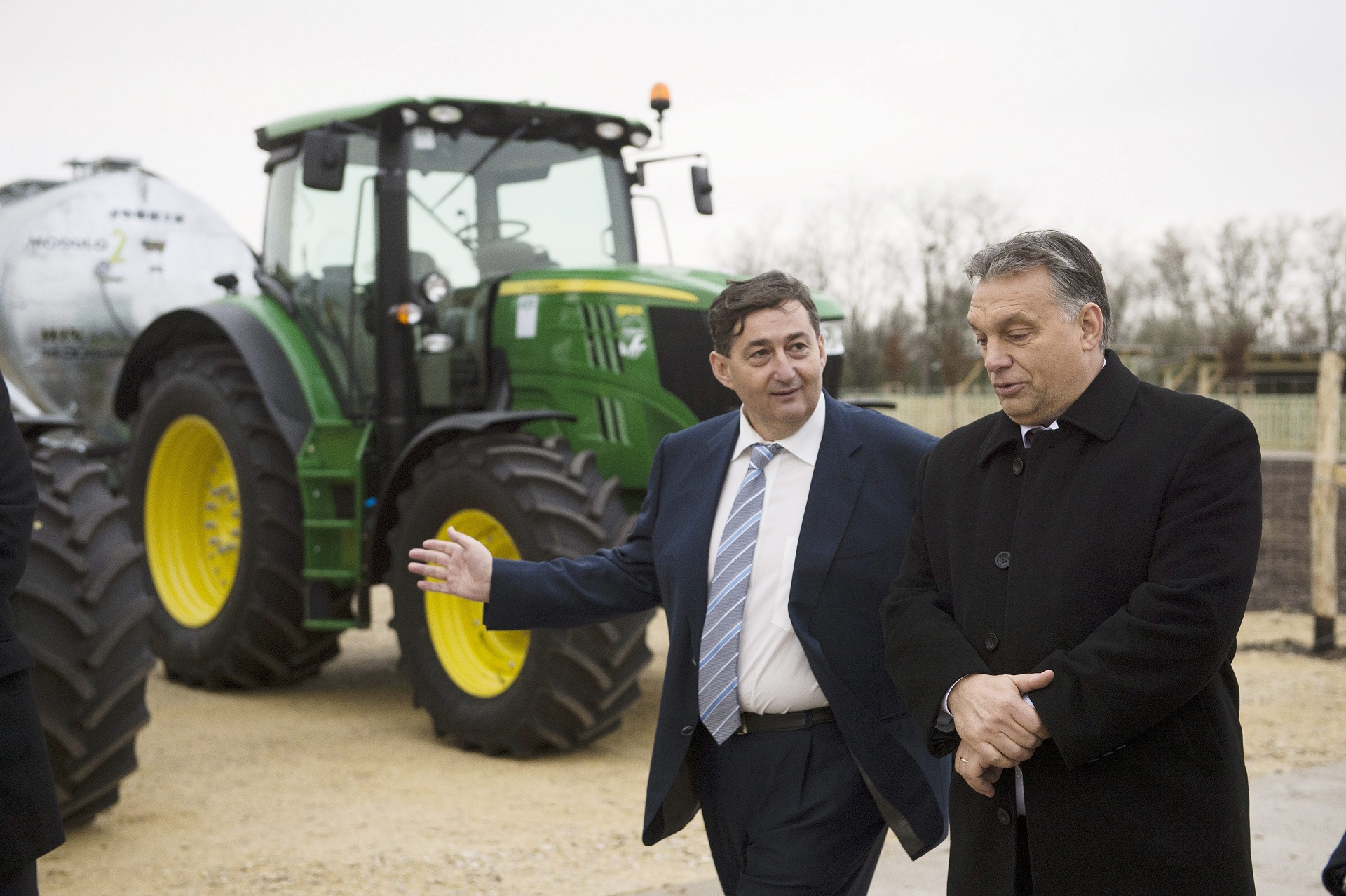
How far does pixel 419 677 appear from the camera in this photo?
20.1 ft

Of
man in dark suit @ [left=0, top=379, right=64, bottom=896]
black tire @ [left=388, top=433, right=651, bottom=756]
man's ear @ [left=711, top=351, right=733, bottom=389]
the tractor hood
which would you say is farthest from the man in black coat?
the tractor hood

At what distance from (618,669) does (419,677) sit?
109 cm

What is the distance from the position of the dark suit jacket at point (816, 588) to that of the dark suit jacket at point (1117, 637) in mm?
416

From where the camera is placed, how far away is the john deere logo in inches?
247

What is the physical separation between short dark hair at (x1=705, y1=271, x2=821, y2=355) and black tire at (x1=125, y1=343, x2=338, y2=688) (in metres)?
4.46

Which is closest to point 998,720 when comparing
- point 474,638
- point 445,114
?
point 474,638

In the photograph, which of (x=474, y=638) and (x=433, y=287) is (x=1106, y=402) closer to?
(x=474, y=638)

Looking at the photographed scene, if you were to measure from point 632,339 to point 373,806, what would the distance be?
2387mm

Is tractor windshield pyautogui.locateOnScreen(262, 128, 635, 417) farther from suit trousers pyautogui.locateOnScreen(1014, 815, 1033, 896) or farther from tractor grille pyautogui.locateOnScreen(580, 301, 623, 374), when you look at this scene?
suit trousers pyautogui.locateOnScreen(1014, 815, 1033, 896)

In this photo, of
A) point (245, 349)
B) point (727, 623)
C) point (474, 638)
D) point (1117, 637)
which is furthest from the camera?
point (245, 349)

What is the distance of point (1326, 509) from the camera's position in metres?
8.66

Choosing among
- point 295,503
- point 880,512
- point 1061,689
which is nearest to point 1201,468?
point 1061,689

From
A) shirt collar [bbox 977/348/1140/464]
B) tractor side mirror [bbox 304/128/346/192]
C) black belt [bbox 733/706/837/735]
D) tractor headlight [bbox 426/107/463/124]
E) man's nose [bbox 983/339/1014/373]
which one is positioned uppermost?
tractor headlight [bbox 426/107/463/124]

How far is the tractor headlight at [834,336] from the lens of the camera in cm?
634
